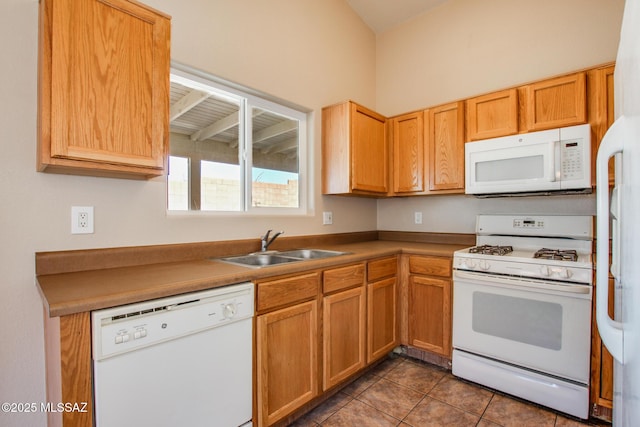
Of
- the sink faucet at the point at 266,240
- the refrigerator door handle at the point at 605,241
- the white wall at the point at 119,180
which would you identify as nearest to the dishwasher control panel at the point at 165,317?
the white wall at the point at 119,180

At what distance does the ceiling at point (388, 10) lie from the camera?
2.97 m

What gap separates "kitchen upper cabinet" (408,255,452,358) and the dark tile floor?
0.79ft

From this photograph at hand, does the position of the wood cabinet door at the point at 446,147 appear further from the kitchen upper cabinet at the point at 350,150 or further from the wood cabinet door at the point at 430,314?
the wood cabinet door at the point at 430,314

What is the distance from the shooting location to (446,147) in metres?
2.57

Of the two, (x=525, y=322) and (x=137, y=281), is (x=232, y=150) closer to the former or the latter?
(x=137, y=281)

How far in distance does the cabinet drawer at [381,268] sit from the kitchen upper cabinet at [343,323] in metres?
0.10

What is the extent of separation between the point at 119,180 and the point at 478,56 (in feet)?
9.75

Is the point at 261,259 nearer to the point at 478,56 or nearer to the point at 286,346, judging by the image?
the point at 286,346

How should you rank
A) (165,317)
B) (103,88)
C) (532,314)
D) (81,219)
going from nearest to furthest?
(165,317) < (103,88) < (81,219) < (532,314)

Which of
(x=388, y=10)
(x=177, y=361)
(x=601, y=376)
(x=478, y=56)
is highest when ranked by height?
(x=388, y=10)

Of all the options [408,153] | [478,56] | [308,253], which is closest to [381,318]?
[308,253]

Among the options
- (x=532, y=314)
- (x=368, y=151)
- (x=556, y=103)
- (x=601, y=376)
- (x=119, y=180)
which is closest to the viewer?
(x=119, y=180)

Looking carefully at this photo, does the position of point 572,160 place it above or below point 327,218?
above

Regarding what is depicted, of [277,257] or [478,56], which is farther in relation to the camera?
[478,56]
